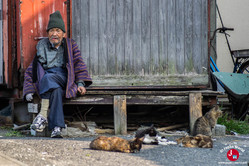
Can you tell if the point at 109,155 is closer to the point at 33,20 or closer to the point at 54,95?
the point at 54,95

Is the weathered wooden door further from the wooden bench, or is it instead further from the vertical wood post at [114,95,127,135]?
the vertical wood post at [114,95,127,135]

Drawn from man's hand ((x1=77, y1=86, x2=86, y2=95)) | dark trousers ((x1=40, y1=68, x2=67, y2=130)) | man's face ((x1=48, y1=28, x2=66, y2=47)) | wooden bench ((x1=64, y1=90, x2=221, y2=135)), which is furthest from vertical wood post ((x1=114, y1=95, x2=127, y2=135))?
man's face ((x1=48, y1=28, x2=66, y2=47))

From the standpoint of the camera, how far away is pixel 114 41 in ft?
21.2

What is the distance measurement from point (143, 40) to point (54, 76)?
5.91 ft

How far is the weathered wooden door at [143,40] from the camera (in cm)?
645

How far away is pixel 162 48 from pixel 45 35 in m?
2.01

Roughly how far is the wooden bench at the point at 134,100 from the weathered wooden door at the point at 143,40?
1.98ft

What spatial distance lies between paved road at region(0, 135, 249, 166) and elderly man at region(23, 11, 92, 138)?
52 cm

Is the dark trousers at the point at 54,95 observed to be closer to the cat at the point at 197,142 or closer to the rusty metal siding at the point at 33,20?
the rusty metal siding at the point at 33,20

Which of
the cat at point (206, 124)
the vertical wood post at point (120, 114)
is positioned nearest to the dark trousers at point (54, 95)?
the vertical wood post at point (120, 114)

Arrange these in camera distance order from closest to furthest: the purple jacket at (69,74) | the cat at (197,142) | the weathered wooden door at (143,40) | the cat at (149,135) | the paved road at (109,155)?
the paved road at (109,155) < the cat at (197,142) < the cat at (149,135) < the purple jacket at (69,74) < the weathered wooden door at (143,40)

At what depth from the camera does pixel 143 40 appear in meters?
6.47

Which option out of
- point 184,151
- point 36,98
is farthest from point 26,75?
point 184,151

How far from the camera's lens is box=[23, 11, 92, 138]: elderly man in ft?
17.4
